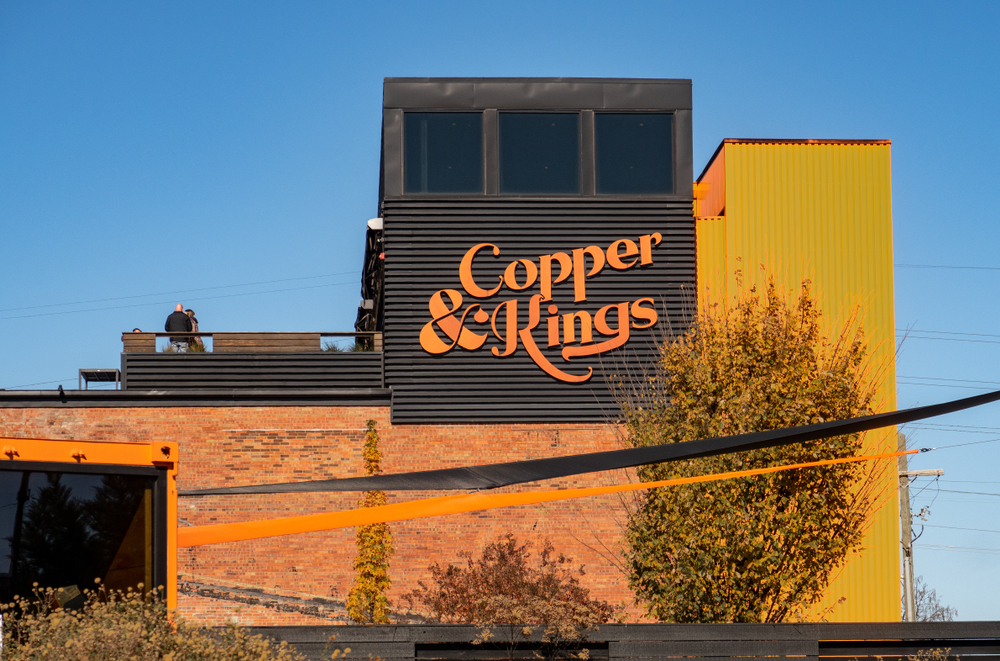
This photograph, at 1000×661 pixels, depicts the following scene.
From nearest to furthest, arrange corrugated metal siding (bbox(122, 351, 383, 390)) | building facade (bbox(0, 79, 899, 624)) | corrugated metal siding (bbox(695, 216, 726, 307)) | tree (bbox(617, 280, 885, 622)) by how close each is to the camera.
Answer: tree (bbox(617, 280, 885, 622))
building facade (bbox(0, 79, 899, 624))
corrugated metal siding (bbox(122, 351, 383, 390))
corrugated metal siding (bbox(695, 216, 726, 307))

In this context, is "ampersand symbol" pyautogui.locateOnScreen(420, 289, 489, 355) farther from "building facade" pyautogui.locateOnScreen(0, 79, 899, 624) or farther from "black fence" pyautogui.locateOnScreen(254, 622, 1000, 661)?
"black fence" pyautogui.locateOnScreen(254, 622, 1000, 661)

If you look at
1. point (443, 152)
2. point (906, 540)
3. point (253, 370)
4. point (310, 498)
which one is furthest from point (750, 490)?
point (906, 540)

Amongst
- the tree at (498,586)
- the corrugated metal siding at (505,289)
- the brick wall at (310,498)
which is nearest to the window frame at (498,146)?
the corrugated metal siding at (505,289)

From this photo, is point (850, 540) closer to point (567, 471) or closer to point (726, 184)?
point (567, 471)

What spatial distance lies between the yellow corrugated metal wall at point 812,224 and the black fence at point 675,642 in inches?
438

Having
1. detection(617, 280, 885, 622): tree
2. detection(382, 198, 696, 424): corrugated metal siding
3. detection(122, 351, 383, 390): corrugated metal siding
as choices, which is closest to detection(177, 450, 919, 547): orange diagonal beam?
detection(617, 280, 885, 622): tree

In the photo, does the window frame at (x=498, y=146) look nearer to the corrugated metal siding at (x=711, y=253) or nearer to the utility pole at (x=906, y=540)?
the corrugated metal siding at (x=711, y=253)

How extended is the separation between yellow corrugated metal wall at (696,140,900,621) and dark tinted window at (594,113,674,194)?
4.23 feet

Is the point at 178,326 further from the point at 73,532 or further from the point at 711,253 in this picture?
the point at 73,532

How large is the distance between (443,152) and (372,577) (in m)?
9.28

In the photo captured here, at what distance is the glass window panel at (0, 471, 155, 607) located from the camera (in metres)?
7.13

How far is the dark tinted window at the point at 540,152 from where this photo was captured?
2242 centimetres

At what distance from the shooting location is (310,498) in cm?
2109

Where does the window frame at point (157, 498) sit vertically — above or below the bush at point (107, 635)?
above
